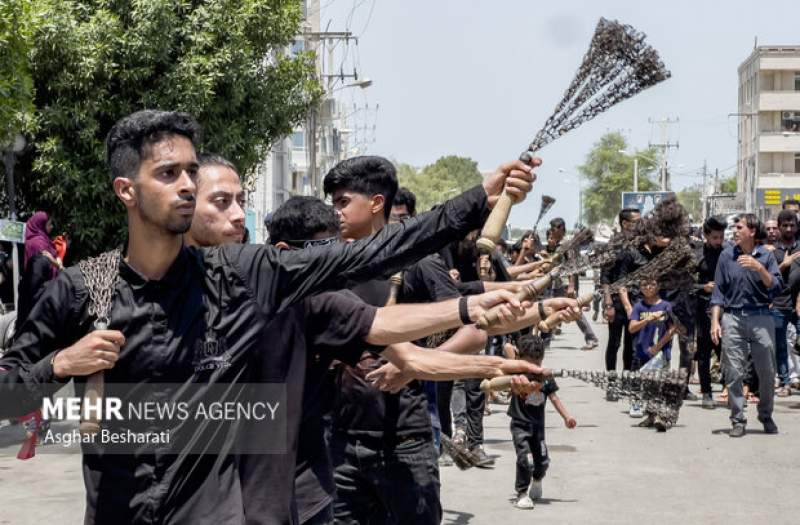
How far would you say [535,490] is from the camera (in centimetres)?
1005

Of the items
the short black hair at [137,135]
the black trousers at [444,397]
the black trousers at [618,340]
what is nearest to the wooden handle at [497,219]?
the short black hair at [137,135]

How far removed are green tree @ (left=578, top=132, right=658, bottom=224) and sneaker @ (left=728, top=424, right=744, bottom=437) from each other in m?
104

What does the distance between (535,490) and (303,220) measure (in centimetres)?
514

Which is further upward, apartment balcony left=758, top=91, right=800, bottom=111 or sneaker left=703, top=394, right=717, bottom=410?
apartment balcony left=758, top=91, right=800, bottom=111

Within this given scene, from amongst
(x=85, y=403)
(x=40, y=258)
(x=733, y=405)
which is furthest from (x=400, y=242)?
(x=733, y=405)

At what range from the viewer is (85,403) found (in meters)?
3.70

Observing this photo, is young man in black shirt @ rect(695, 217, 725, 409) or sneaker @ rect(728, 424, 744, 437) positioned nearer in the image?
sneaker @ rect(728, 424, 744, 437)

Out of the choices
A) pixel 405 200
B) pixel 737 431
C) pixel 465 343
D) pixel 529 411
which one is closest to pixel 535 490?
pixel 529 411

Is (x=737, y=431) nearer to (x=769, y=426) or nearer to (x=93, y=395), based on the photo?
(x=769, y=426)

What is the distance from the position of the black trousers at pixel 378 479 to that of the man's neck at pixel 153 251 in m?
2.14

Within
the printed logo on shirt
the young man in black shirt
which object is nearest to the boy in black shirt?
the printed logo on shirt

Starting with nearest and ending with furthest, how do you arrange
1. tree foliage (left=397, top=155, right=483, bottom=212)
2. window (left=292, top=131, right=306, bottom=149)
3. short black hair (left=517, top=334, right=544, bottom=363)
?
1. short black hair (left=517, top=334, right=544, bottom=363)
2. window (left=292, top=131, right=306, bottom=149)
3. tree foliage (left=397, top=155, right=483, bottom=212)

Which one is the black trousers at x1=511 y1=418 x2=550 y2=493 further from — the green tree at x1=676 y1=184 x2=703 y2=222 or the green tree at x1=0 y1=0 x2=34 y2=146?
the green tree at x1=676 y1=184 x2=703 y2=222

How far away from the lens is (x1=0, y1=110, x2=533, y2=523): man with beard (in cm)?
371
